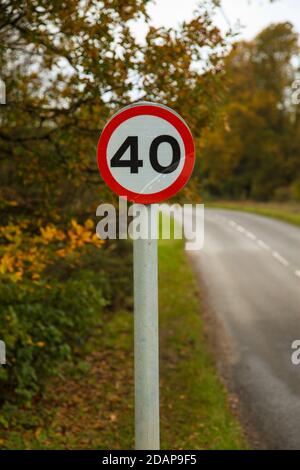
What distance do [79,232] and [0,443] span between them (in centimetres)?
198

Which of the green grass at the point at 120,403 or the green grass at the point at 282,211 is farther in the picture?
the green grass at the point at 282,211

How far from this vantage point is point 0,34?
716 cm

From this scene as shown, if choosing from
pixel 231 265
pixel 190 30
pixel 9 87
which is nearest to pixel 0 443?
pixel 9 87

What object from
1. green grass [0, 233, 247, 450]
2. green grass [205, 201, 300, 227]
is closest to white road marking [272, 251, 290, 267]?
green grass [0, 233, 247, 450]

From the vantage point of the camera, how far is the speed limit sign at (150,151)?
3578 millimetres

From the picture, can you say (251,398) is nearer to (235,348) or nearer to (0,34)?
(235,348)

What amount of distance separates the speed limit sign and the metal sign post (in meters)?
0.17

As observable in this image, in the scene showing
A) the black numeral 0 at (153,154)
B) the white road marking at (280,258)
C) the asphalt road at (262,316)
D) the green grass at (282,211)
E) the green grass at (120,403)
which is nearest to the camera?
the black numeral 0 at (153,154)

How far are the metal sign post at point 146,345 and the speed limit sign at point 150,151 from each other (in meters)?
0.17

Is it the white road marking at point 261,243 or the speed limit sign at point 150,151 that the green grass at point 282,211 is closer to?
the white road marking at point 261,243

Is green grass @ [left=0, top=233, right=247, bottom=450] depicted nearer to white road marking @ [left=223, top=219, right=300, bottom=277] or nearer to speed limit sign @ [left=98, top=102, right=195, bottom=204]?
speed limit sign @ [left=98, top=102, right=195, bottom=204]

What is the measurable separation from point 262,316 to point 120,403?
16.9 ft

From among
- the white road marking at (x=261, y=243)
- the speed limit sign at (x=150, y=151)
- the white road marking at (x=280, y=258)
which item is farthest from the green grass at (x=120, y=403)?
the white road marking at (x=280, y=258)

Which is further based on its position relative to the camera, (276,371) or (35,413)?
(276,371)
